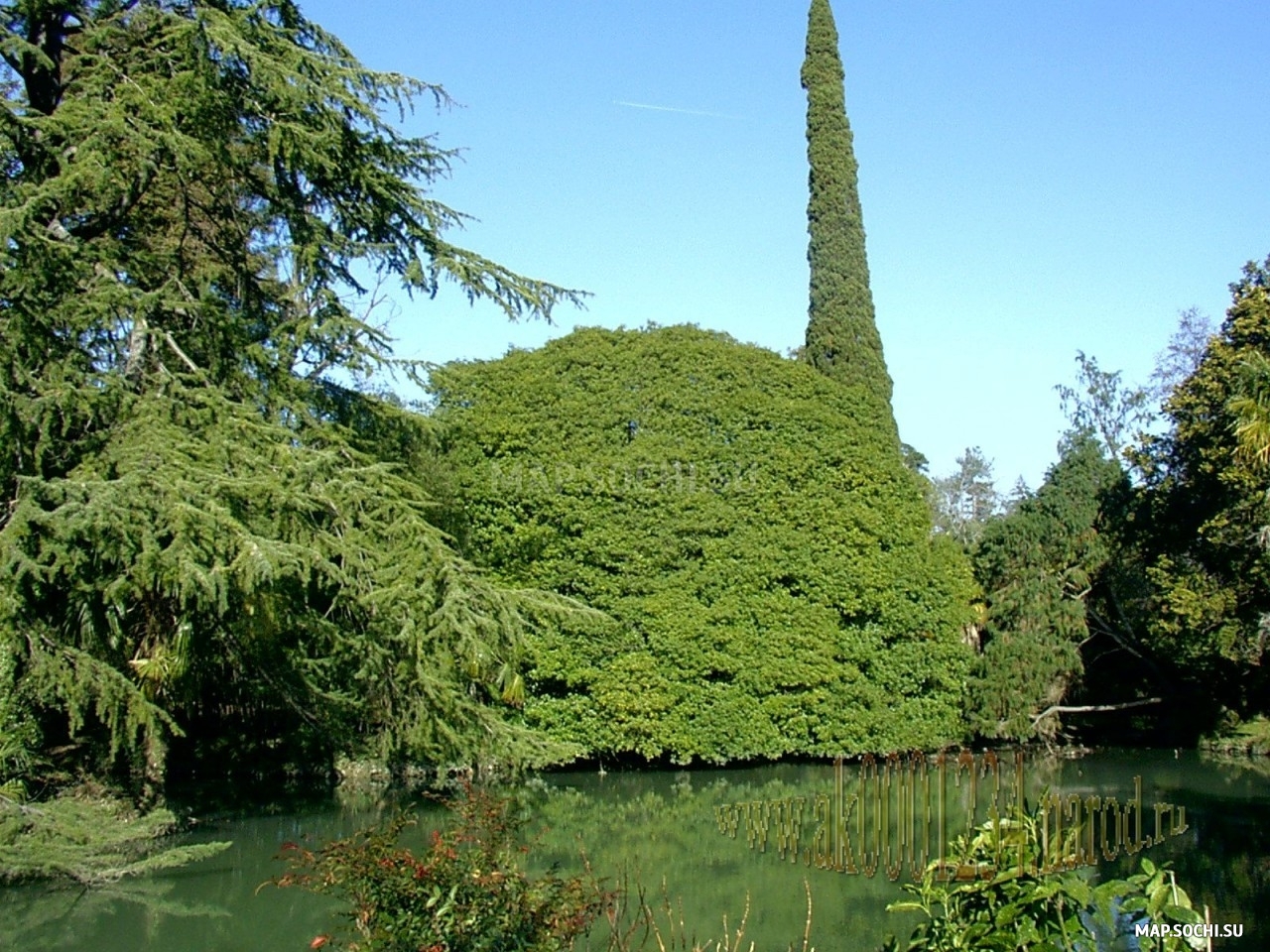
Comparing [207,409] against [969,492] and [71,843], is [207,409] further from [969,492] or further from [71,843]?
[969,492]

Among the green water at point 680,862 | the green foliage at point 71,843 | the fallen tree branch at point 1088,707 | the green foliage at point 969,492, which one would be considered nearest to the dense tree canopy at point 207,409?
the green foliage at point 71,843

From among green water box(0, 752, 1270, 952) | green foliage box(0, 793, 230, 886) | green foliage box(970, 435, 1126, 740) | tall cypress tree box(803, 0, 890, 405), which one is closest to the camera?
green foliage box(0, 793, 230, 886)

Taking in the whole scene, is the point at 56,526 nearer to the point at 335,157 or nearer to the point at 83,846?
the point at 83,846

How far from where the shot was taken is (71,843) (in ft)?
23.8

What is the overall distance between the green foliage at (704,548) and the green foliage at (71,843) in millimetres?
8802

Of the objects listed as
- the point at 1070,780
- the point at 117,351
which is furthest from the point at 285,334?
the point at 1070,780

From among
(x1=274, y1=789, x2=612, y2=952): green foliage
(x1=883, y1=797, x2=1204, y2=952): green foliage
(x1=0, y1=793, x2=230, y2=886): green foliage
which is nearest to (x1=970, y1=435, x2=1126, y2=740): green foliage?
(x1=0, y1=793, x2=230, y2=886): green foliage

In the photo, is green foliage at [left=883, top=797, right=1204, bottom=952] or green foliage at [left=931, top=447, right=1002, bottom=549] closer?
green foliage at [left=883, top=797, right=1204, bottom=952]

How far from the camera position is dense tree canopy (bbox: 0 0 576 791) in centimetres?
735

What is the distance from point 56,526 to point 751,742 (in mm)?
11274

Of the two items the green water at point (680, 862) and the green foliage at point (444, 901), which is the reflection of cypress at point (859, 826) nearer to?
the green water at point (680, 862)

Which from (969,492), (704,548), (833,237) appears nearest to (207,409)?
(704,548)

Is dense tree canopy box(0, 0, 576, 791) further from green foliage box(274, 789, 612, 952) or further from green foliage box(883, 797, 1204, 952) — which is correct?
green foliage box(883, 797, 1204, 952)

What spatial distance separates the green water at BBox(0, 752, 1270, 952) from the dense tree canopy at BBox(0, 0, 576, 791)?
1137 millimetres
